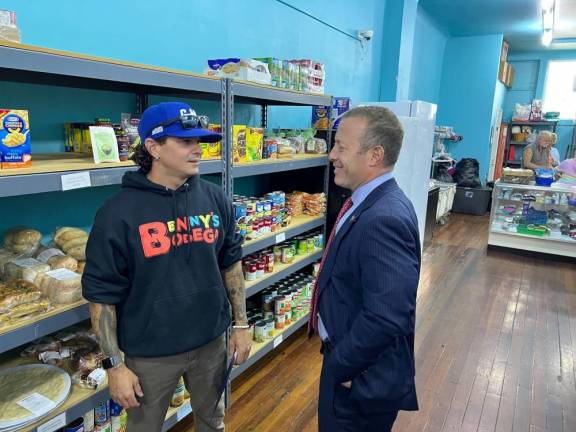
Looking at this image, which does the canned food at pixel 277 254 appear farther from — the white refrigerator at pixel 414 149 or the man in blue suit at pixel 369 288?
the white refrigerator at pixel 414 149

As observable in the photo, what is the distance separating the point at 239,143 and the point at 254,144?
19 centimetres

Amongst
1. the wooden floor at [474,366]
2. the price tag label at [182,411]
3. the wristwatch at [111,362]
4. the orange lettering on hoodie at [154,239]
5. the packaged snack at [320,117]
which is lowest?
the wooden floor at [474,366]

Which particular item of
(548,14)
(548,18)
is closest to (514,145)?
(548,18)

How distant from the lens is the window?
34.9 ft

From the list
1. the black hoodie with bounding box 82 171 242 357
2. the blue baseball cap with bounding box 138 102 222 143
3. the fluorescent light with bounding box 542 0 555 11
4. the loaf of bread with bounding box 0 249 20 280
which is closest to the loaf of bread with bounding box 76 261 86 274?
the loaf of bread with bounding box 0 249 20 280

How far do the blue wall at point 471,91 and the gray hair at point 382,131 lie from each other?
891 centimetres

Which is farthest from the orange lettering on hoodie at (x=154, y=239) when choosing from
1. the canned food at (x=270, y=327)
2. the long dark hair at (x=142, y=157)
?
the canned food at (x=270, y=327)

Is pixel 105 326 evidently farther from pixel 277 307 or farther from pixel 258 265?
pixel 277 307

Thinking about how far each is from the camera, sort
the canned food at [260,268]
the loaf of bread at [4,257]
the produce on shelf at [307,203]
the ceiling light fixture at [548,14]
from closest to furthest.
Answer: the loaf of bread at [4,257] → the canned food at [260,268] → the produce on shelf at [307,203] → the ceiling light fixture at [548,14]

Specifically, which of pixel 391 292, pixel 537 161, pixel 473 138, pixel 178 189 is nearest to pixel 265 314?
pixel 178 189

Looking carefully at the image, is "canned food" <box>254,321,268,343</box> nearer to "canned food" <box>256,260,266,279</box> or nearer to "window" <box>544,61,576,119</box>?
"canned food" <box>256,260,266,279</box>

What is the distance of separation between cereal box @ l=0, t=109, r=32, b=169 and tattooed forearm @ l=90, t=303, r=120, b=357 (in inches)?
21.9

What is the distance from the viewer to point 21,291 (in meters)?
1.52

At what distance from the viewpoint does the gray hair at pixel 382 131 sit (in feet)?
4.62
